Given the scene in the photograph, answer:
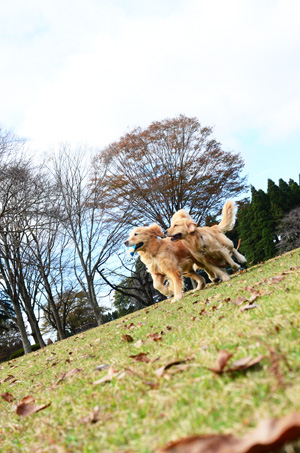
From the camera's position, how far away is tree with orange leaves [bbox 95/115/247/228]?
62.0 ft

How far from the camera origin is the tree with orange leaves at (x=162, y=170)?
18.9m

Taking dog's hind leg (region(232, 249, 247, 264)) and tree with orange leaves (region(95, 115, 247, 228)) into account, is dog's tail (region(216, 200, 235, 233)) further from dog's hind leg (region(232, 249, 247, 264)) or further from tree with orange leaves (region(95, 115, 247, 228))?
tree with orange leaves (region(95, 115, 247, 228))

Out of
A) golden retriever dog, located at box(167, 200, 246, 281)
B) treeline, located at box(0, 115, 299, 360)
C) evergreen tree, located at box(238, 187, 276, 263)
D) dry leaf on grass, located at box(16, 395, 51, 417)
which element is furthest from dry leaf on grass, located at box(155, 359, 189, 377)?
evergreen tree, located at box(238, 187, 276, 263)

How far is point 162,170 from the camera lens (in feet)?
62.1

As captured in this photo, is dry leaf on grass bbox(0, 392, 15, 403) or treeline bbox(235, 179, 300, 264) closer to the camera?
dry leaf on grass bbox(0, 392, 15, 403)

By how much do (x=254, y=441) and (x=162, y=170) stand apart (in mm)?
18342

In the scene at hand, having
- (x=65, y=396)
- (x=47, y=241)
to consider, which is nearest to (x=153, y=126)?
(x=47, y=241)

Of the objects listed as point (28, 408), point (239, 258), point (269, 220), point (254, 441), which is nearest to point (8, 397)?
point (28, 408)

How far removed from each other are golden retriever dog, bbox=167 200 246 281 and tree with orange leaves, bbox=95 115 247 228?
9622 millimetres

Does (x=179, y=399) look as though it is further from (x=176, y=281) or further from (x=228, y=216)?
(x=228, y=216)

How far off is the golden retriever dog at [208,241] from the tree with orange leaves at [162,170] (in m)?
9.62

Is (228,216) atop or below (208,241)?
atop

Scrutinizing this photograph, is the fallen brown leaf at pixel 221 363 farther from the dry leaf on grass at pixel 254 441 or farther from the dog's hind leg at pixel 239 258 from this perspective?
the dog's hind leg at pixel 239 258

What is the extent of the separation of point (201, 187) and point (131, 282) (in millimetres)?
9025
